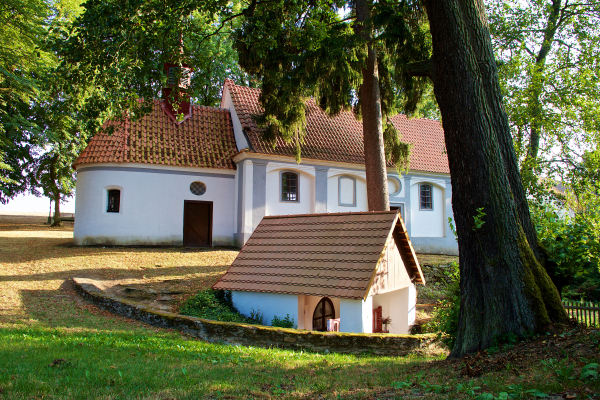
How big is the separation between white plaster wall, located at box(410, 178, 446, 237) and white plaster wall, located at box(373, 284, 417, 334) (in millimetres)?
11920

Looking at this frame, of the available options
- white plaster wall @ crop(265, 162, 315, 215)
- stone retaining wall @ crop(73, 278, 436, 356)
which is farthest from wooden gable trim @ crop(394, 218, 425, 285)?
white plaster wall @ crop(265, 162, 315, 215)

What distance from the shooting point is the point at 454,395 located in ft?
12.2

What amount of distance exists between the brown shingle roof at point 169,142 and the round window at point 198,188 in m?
0.88

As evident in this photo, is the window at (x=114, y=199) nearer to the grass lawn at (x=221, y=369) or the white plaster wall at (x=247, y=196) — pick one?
the white plaster wall at (x=247, y=196)

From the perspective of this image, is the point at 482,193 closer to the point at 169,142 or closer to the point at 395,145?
the point at 395,145

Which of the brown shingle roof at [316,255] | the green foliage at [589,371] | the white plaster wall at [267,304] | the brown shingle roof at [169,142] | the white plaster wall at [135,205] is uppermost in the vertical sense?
the brown shingle roof at [169,142]

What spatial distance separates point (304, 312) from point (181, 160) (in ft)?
36.6

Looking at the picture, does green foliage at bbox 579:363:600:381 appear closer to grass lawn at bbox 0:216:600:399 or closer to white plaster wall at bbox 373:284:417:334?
grass lawn at bbox 0:216:600:399

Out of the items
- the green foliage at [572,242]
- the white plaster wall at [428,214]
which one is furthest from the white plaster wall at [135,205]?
the green foliage at [572,242]

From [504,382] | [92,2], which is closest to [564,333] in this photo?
[504,382]

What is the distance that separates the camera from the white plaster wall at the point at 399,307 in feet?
37.5

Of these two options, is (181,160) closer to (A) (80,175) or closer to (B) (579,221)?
(A) (80,175)

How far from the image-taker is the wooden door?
20031 mm

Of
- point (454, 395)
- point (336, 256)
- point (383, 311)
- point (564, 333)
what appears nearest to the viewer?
point (454, 395)
